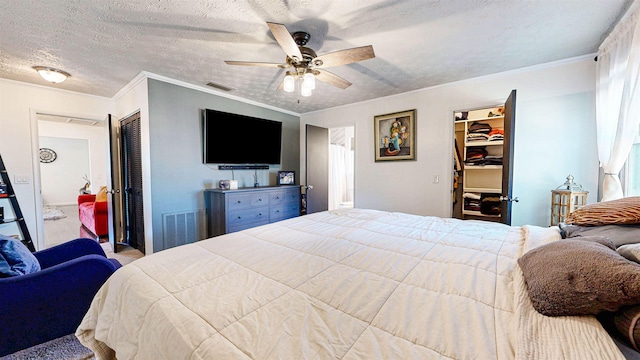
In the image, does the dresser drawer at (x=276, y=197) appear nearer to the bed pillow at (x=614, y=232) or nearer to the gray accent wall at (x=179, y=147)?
the gray accent wall at (x=179, y=147)

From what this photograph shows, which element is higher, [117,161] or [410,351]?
[117,161]

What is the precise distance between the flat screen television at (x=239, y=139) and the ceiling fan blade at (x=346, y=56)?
2.22 meters

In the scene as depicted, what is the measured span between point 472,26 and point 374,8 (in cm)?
89

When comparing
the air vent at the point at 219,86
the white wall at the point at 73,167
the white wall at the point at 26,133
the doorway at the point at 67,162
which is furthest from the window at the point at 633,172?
the doorway at the point at 67,162

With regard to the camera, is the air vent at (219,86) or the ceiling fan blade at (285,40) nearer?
the ceiling fan blade at (285,40)

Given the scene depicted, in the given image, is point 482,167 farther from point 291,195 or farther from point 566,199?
point 291,195

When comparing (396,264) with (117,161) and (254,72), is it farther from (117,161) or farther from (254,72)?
(117,161)

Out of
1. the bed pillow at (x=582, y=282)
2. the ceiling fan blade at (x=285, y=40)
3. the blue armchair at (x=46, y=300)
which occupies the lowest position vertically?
the blue armchair at (x=46, y=300)

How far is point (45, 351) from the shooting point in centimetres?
158

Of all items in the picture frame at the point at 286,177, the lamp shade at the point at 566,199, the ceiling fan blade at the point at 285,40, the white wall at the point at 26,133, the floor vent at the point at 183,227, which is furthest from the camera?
the picture frame at the point at 286,177

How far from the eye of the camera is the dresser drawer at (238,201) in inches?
132

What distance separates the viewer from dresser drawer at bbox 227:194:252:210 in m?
3.37

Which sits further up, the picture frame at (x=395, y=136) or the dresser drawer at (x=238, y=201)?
the picture frame at (x=395, y=136)

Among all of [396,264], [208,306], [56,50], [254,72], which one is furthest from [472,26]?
[56,50]
